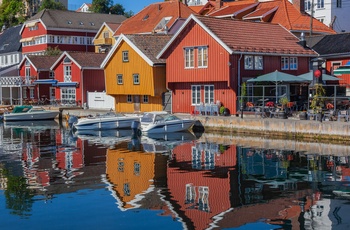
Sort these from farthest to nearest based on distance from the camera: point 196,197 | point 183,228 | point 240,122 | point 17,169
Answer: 1. point 240,122
2. point 17,169
3. point 196,197
4. point 183,228

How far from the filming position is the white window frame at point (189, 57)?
42406 millimetres

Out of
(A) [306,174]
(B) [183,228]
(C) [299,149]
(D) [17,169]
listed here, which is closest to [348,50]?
(C) [299,149]

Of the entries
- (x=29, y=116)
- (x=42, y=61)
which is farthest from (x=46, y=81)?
(x=29, y=116)

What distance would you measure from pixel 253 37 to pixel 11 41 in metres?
61.4

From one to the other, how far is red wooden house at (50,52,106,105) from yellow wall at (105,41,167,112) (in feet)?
25.1

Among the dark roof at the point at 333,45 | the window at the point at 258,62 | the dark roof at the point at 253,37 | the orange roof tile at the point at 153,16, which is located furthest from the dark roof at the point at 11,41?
the window at the point at 258,62

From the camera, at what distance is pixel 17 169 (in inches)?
990

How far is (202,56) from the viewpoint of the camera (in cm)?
4153

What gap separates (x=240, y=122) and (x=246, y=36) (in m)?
8.24

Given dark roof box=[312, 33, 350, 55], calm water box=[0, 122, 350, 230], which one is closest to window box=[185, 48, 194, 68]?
calm water box=[0, 122, 350, 230]

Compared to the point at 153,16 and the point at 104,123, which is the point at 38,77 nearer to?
the point at 153,16

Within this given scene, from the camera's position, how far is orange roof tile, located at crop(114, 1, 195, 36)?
68.4 metres

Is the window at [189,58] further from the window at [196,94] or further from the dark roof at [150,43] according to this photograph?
the dark roof at [150,43]

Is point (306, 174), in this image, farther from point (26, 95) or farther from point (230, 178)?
point (26, 95)
